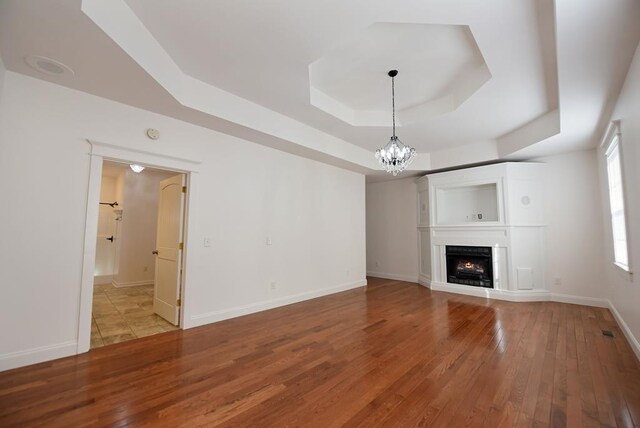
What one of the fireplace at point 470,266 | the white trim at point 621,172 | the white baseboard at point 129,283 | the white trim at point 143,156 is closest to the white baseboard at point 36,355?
the white trim at point 143,156

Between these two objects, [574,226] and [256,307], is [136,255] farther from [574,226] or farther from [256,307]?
[574,226]

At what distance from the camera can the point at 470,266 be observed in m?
5.63

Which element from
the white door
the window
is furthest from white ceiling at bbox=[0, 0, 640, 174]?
the white door

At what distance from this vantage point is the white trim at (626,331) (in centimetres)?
276

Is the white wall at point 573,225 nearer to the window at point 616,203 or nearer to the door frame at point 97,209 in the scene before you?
the window at point 616,203

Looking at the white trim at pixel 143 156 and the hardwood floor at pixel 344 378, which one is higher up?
the white trim at pixel 143 156

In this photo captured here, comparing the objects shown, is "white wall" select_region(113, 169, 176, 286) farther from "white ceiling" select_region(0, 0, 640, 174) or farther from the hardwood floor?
the hardwood floor

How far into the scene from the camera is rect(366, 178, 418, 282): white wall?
273 inches

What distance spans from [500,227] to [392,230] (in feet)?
8.46

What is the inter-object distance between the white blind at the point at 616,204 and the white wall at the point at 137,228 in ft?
25.4

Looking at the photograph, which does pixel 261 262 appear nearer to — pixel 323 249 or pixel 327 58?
pixel 323 249

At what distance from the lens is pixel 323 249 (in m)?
5.49

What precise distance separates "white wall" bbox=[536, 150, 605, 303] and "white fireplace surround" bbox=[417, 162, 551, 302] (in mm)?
164

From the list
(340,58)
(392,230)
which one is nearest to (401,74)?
(340,58)
